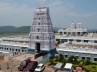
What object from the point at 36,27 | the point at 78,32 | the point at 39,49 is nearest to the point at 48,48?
the point at 39,49

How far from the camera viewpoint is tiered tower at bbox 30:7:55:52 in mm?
39625

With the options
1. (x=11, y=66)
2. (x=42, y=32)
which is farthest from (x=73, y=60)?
(x=11, y=66)

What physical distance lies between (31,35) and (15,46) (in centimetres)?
912

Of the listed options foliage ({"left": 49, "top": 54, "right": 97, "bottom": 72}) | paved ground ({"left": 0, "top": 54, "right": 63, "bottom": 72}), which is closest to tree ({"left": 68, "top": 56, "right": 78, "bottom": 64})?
foliage ({"left": 49, "top": 54, "right": 97, "bottom": 72})

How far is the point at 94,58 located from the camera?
37250 millimetres

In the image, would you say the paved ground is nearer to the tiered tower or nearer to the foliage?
the foliage

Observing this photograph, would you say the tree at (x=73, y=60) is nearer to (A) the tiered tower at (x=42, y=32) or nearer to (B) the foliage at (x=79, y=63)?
(B) the foliage at (x=79, y=63)

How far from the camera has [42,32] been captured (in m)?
39.9

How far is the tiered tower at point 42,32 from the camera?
39.6m

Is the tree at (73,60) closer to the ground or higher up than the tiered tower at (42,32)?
closer to the ground

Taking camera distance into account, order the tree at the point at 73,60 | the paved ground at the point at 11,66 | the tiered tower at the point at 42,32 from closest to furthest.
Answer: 1. the paved ground at the point at 11,66
2. the tree at the point at 73,60
3. the tiered tower at the point at 42,32

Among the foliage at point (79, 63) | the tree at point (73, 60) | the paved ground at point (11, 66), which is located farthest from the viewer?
the tree at point (73, 60)

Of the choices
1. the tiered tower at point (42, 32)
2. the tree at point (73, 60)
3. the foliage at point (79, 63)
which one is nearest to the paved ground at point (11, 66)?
the foliage at point (79, 63)

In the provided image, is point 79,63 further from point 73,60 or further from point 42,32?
point 42,32
